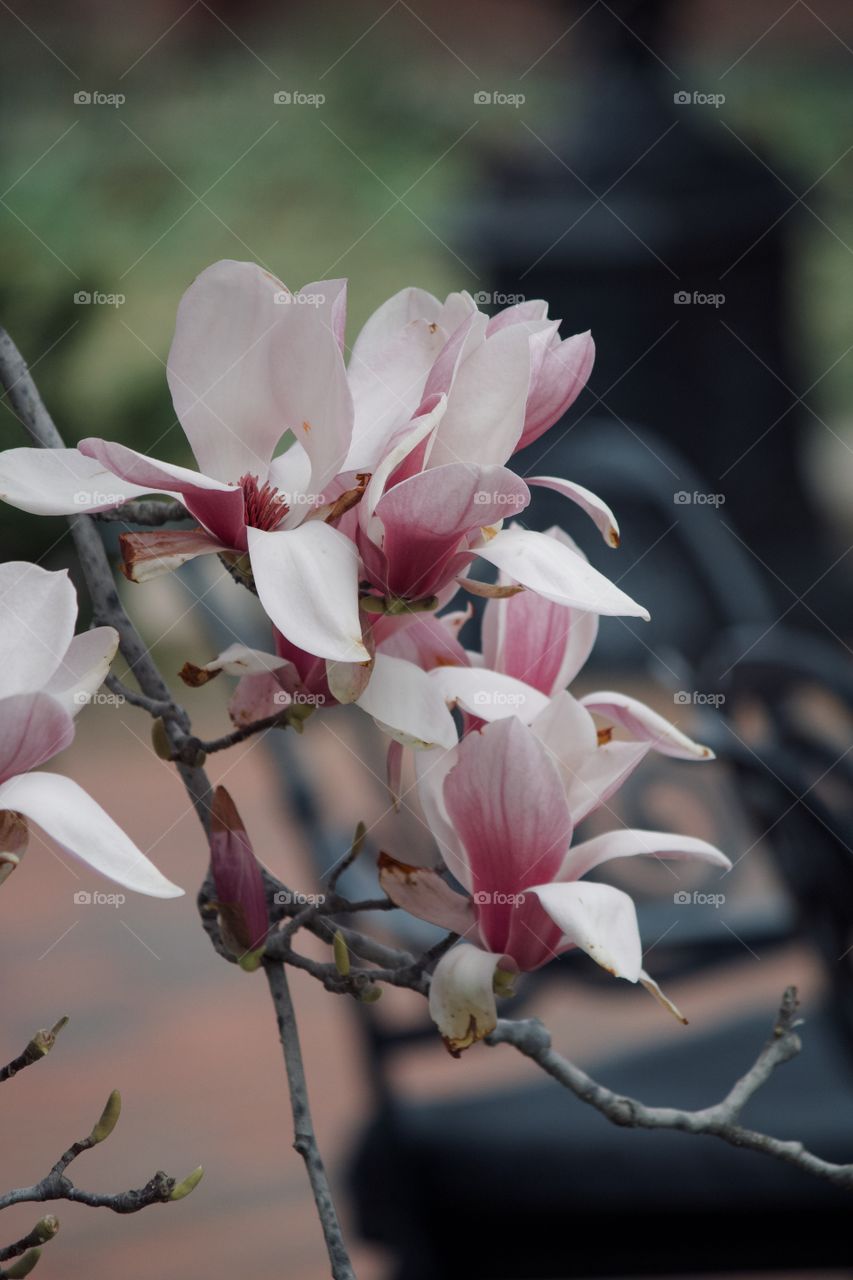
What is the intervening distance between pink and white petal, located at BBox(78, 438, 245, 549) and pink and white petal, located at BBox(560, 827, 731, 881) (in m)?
0.10

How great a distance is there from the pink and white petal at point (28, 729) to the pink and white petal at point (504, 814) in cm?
9

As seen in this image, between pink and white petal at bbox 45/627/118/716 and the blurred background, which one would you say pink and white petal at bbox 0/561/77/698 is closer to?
pink and white petal at bbox 45/627/118/716

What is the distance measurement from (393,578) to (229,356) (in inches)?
2.2

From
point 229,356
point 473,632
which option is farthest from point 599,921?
point 473,632

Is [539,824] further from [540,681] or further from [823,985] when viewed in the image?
[823,985]

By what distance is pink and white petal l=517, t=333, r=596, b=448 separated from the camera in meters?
0.29

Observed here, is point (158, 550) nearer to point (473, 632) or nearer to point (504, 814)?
point (504, 814)

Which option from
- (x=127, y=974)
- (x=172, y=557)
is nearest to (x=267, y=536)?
(x=172, y=557)

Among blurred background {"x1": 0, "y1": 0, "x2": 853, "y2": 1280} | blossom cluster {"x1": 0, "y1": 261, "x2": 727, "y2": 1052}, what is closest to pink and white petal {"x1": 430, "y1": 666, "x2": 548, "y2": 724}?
blossom cluster {"x1": 0, "y1": 261, "x2": 727, "y2": 1052}

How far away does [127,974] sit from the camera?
194cm

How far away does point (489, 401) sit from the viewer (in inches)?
10.9

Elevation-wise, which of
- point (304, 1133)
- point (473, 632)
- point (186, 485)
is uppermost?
point (186, 485)

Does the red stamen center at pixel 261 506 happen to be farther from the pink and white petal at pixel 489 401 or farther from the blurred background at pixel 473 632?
the blurred background at pixel 473 632

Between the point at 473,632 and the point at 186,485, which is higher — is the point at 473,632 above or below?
below
